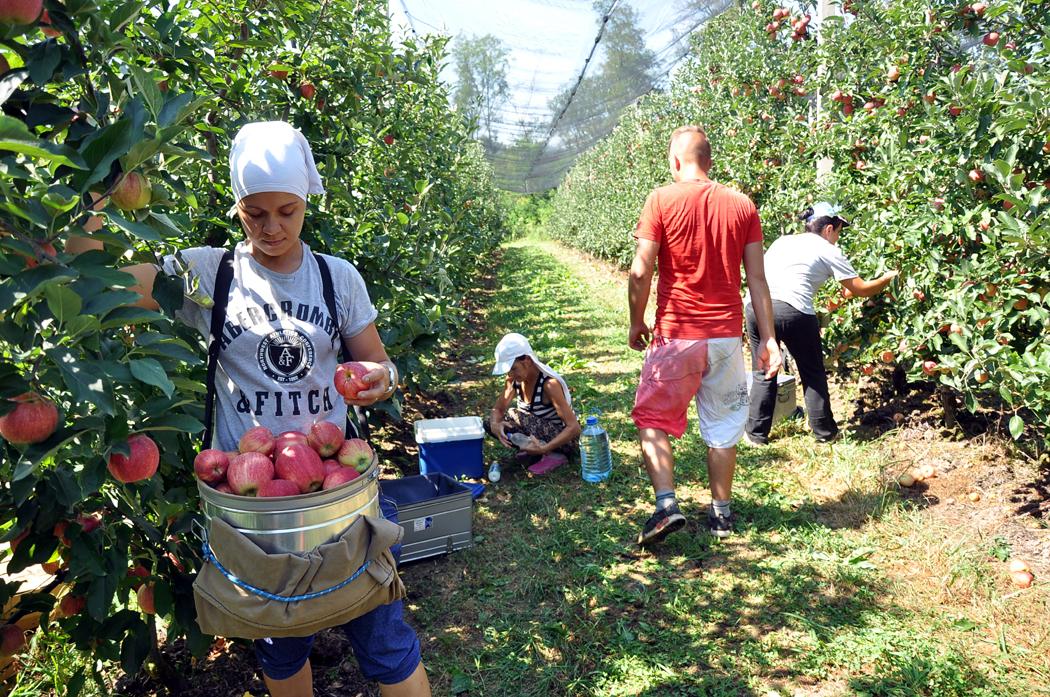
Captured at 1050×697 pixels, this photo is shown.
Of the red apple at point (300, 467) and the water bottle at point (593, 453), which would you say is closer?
the red apple at point (300, 467)

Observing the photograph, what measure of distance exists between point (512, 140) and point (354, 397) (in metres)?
17.2

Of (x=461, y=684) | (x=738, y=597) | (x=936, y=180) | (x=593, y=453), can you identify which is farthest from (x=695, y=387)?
(x=936, y=180)

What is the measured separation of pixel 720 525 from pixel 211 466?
2.61 m

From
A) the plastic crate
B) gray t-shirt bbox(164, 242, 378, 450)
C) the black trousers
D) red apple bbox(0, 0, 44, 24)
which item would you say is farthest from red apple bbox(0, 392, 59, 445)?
the black trousers

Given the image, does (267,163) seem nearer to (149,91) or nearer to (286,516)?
(149,91)

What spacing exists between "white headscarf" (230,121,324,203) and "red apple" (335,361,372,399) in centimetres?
→ 42

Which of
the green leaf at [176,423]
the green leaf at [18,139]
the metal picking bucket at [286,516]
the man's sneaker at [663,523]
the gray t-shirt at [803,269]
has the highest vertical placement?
the green leaf at [18,139]

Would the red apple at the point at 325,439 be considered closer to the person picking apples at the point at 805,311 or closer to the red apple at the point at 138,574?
the red apple at the point at 138,574

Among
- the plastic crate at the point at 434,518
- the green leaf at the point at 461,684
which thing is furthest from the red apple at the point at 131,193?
the plastic crate at the point at 434,518

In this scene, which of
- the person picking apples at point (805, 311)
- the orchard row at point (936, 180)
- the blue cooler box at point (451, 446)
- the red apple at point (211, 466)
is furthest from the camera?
the person picking apples at point (805, 311)

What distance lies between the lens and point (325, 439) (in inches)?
69.1

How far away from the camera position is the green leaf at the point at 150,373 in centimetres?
132

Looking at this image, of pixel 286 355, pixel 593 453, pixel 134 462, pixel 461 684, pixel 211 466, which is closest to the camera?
pixel 134 462

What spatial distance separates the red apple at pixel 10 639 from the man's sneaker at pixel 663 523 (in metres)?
2.36
